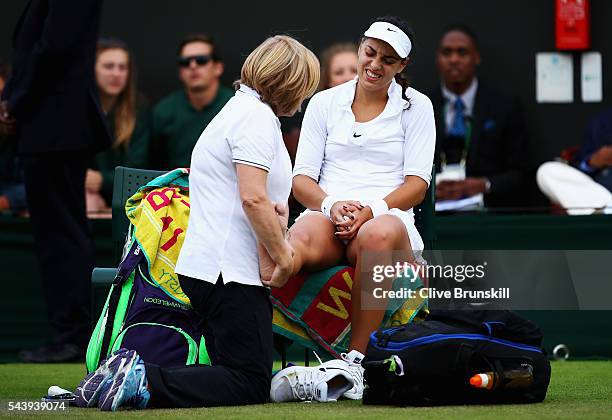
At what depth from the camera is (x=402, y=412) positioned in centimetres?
430

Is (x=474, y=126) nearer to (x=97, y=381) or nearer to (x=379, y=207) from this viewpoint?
(x=379, y=207)

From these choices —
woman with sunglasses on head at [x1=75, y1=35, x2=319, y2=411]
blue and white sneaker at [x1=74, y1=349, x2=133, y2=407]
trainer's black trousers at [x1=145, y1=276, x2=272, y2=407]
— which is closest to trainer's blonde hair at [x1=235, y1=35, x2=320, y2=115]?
woman with sunglasses on head at [x1=75, y1=35, x2=319, y2=411]

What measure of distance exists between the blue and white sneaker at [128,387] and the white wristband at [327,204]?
1304 mm

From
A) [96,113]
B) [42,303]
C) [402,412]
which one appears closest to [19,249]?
[42,303]

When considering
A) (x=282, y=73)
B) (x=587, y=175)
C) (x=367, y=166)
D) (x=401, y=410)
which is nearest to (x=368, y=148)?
(x=367, y=166)

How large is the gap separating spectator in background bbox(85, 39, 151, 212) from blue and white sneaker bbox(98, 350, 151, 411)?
4233 mm

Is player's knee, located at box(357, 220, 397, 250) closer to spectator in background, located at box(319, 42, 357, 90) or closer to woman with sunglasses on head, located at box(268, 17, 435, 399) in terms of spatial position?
woman with sunglasses on head, located at box(268, 17, 435, 399)

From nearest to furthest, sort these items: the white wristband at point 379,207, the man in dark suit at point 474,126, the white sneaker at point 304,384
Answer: the white sneaker at point 304,384
the white wristband at point 379,207
the man in dark suit at point 474,126

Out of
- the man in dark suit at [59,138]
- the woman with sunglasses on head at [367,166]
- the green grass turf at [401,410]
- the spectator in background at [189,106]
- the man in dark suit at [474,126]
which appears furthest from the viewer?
the spectator in background at [189,106]

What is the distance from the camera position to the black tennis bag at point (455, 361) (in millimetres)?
4477

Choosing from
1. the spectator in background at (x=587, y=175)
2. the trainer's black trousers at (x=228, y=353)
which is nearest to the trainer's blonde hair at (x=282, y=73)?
the trainer's black trousers at (x=228, y=353)

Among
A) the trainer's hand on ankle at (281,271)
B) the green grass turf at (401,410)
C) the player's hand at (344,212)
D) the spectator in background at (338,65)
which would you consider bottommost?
the green grass turf at (401,410)

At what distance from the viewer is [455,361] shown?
14.7 feet

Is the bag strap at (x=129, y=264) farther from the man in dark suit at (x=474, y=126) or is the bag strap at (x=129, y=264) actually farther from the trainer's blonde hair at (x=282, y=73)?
the man in dark suit at (x=474, y=126)
